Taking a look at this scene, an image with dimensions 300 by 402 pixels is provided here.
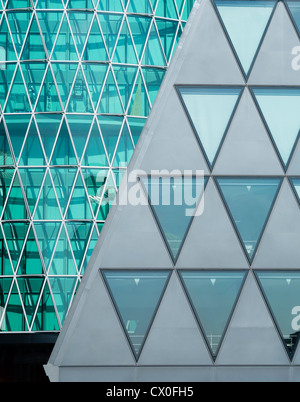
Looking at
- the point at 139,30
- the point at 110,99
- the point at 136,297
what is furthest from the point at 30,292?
the point at 136,297

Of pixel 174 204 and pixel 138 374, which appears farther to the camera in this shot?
pixel 174 204

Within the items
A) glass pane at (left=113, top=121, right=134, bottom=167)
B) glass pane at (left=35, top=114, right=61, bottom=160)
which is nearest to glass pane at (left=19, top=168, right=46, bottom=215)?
glass pane at (left=35, top=114, right=61, bottom=160)

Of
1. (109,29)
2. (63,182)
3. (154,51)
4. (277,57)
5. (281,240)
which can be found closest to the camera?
(281,240)

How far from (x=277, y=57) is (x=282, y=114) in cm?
113

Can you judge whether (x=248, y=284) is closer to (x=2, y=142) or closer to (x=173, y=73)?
(x=173, y=73)

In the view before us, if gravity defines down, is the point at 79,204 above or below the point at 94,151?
below

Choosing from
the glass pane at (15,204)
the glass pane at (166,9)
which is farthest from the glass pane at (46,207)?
the glass pane at (166,9)

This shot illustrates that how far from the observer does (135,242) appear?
58.7 ft

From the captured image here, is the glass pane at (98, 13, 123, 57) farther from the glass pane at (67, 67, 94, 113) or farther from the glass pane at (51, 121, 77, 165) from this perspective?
the glass pane at (51, 121, 77, 165)

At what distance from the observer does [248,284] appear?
18.2 metres

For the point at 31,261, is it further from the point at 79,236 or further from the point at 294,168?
the point at 294,168

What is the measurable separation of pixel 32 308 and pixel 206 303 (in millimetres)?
19776

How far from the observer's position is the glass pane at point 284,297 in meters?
18.1

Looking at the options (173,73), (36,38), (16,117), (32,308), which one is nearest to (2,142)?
(16,117)
